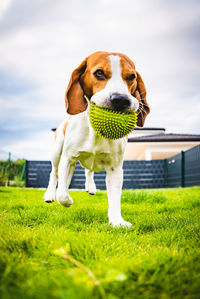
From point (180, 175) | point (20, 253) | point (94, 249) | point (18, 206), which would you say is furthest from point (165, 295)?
point (180, 175)

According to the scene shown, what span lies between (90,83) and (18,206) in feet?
7.76

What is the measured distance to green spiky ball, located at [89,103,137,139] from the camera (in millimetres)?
2172

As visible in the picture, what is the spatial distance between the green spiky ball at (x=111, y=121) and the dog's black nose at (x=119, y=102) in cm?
6

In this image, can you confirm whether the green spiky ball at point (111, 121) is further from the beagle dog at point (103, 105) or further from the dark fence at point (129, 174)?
the dark fence at point (129, 174)

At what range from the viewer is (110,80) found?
2250mm

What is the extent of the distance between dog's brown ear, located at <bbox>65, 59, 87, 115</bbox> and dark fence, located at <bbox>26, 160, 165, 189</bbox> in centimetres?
1238

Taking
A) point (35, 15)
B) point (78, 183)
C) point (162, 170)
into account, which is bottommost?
point (78, 183)

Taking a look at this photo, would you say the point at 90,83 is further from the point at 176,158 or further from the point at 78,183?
the point at 78,183

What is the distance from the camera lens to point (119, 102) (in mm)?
2088

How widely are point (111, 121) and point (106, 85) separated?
Answer: 1.14 ft

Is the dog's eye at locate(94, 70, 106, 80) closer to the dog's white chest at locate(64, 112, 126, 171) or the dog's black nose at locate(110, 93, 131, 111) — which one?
the dog's black nose at locate(110, 93, 131, 111)

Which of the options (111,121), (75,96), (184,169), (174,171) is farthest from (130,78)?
(174,171)

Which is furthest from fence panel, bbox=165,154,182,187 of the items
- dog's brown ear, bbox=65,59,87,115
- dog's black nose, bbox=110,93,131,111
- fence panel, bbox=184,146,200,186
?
dog's black nose, bbox=110,93,131,111

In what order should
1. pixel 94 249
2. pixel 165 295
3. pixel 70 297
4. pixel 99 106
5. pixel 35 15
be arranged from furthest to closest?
pixel 35 15, pixel 99 106, pixel 94 249, pixel 165 295, pixel 70 297
